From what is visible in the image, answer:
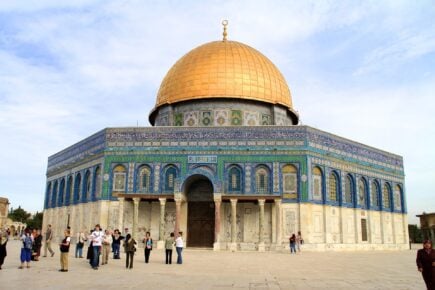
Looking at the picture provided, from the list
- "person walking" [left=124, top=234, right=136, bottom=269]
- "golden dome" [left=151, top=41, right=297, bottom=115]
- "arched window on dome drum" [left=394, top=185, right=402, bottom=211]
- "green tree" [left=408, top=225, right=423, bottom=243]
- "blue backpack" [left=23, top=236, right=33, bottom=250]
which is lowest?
"person walking" [left=124, top=234, right=136, bottom=269]

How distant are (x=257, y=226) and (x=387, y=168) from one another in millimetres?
11810

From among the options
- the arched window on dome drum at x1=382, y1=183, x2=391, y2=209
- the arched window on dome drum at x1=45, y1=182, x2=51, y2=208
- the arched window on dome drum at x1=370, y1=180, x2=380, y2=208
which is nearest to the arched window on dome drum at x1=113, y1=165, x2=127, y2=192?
the arched window on dome drum at x1=45, y1=182, x2=51, y2=208

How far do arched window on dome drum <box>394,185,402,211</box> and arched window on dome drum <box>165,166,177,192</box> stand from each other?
53.0 feet

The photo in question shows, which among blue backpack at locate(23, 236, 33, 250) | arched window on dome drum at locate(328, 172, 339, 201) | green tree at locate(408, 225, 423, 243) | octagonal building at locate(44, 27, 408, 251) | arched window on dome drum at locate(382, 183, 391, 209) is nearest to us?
blue backpack at locate(23, 236, 33, 250)

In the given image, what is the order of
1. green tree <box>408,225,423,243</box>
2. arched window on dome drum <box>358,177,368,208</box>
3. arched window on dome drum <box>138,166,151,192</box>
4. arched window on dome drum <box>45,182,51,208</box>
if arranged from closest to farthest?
arched window on dome drum <box>138,166,151,192</box>, arched window on dome drum <box>358,177,368,208</box>, arched window on dome drum <box>45,182,51,208</box>, green tree <box>408,225,423,243</box>

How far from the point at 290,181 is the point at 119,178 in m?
9.97

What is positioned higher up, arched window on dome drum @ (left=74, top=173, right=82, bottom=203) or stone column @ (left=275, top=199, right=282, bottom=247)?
arched window on dome drum @ (left=74, top=173, right=82, bottom=203)

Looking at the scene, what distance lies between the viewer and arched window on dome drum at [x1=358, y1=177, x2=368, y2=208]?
28438 millimetres

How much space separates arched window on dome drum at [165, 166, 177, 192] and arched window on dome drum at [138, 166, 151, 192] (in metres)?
1.05

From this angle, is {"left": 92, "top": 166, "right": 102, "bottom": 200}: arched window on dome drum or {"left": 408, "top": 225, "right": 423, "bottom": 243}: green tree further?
{"left": 408, "top": 225, "right": 423, "bottom": 243}: green tree

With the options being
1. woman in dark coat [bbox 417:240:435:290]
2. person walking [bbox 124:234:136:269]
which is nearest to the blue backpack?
person walking [bbox 124:234:136:269]

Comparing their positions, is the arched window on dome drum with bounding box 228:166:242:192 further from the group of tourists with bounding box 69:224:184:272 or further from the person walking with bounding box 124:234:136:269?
the person walking with bounding box 124:234:136:269

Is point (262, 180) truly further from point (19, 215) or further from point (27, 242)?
point (19, 215)

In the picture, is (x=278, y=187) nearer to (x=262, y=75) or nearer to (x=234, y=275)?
(x=262, y=75)
